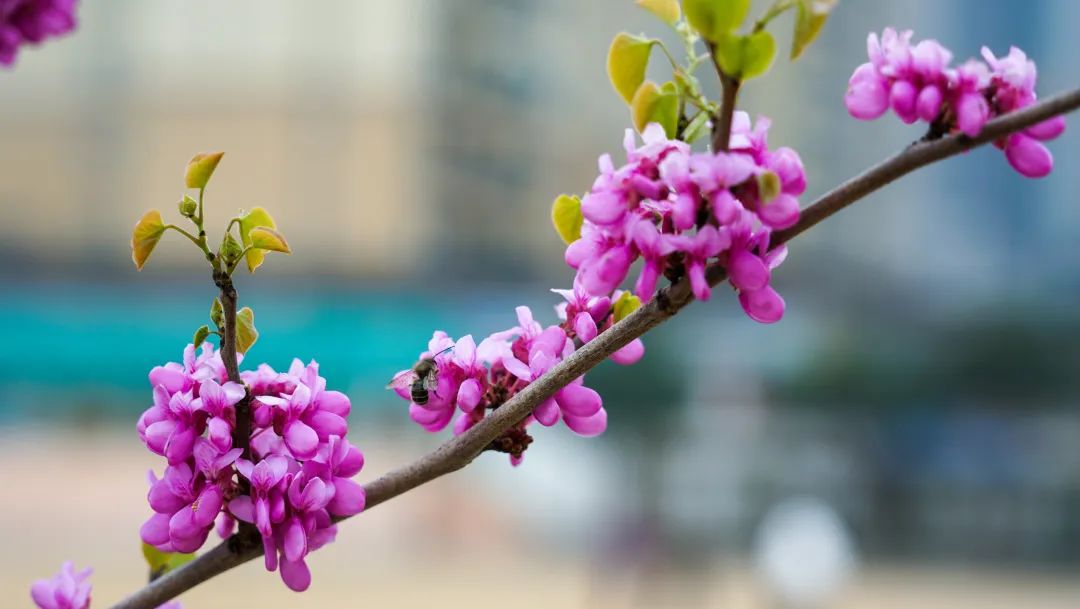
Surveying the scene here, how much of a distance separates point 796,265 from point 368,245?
13.3 ft

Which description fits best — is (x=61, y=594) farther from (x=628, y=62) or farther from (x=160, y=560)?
(x=628, y=62)

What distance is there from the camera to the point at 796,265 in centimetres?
1117

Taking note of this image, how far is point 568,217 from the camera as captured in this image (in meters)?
0.41

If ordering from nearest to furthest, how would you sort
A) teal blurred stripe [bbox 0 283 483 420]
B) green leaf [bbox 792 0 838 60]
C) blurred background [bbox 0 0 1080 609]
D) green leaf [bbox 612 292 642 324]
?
green leaf [bbox 792 0 838 60], green leaf [bbox 612 292 642 324], blurred background [bbox 0 0 1080 609], teal blurred stripe [bbox 0 283 483 420]

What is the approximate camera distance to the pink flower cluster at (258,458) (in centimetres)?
38

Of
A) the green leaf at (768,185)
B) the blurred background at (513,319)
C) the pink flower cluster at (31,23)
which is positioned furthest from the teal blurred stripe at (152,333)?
the green leaf at (768,185)

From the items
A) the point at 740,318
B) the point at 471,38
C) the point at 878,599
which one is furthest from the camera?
the point at 471,38

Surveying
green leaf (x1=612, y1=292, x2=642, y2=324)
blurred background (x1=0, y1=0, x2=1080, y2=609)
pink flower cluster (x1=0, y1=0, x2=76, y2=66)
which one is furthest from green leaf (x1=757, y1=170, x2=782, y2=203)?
blurred background (x1=0, y1=0, x2=1080, y2=609)

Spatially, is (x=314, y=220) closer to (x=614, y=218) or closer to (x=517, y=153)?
(x=517, y=153)

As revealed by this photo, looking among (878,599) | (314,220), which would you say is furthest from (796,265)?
(878,599)

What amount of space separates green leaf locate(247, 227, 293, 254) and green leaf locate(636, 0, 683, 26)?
0.14 meters

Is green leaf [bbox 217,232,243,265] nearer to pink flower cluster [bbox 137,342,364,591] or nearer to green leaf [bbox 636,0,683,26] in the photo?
pink flower cluster [bbox 137,342,364,591]

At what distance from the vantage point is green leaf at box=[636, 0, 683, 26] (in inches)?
15.5

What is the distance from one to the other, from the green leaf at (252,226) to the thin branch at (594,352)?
0.08 metres
